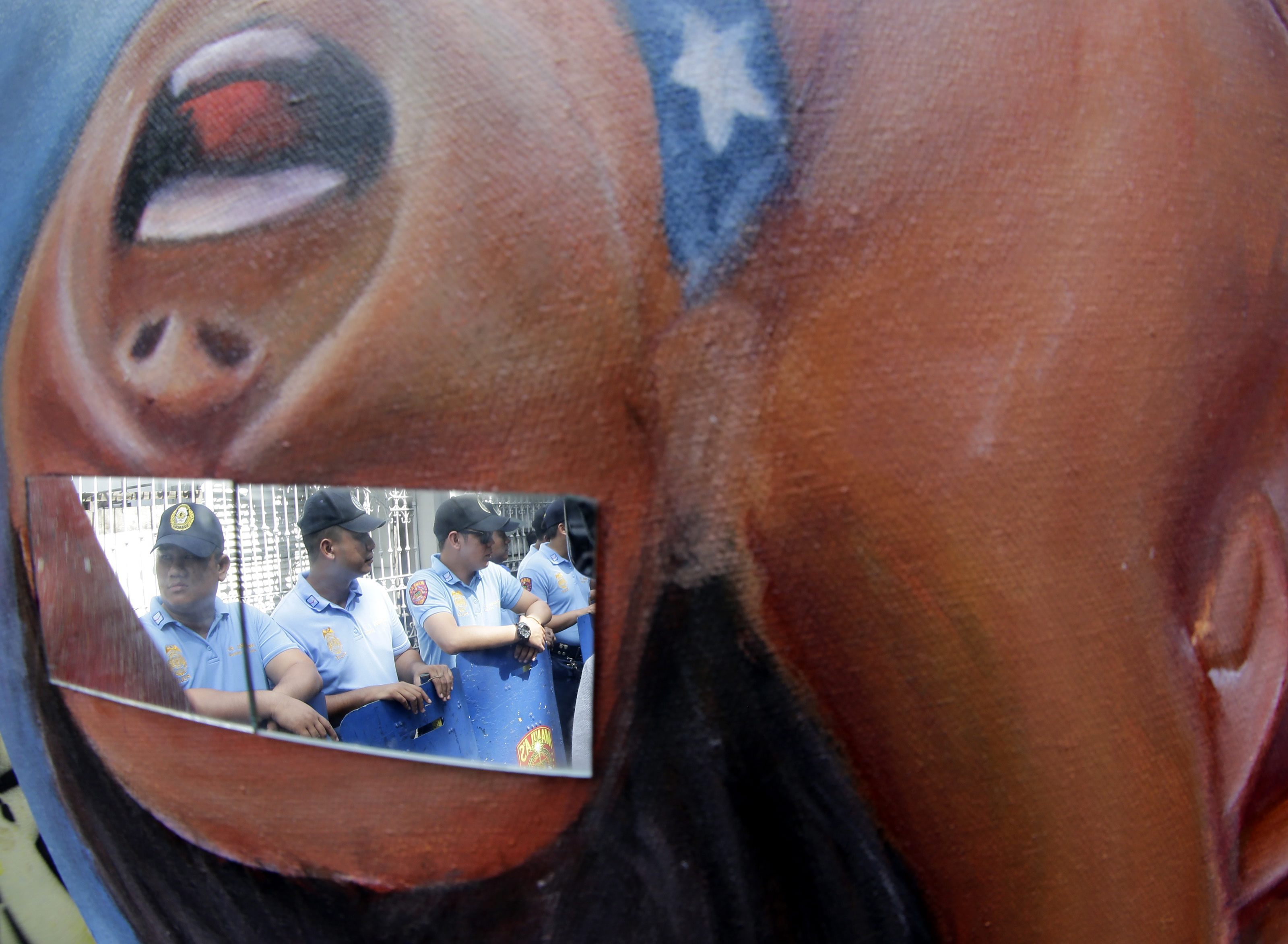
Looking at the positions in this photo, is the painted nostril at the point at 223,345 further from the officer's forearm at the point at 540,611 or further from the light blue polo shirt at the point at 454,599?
the officer's forearm at the point at 540,611

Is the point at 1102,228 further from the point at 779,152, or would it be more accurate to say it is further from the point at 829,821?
the point at 829,821

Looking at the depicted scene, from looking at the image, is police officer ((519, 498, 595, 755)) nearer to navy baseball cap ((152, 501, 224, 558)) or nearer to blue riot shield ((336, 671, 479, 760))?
blue riot shield ((336, 671, 479, 760))

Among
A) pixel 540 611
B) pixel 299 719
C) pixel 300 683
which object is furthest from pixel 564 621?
pixel 299 719

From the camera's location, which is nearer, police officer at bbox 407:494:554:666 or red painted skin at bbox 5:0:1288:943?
red painted skin at bbox 5:0:1288:943

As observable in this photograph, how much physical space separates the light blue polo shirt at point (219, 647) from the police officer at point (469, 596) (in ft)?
1.62

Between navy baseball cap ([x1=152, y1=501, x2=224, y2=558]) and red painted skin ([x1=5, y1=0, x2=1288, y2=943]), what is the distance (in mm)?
1385

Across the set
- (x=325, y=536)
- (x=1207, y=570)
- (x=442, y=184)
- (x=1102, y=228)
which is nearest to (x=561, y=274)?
(x=442, y=184)

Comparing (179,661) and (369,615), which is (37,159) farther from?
(369,615)

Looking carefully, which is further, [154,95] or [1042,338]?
[154,95]

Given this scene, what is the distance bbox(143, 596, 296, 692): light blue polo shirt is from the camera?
78.7 inches

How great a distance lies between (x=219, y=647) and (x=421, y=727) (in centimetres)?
66

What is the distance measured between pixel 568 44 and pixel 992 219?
18.0 inches

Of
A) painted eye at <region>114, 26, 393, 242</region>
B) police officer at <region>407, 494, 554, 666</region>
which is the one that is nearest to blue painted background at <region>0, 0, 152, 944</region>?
painted eye at <region>114, 26, 393, 242</region>

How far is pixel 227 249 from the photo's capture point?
3.14 feet
